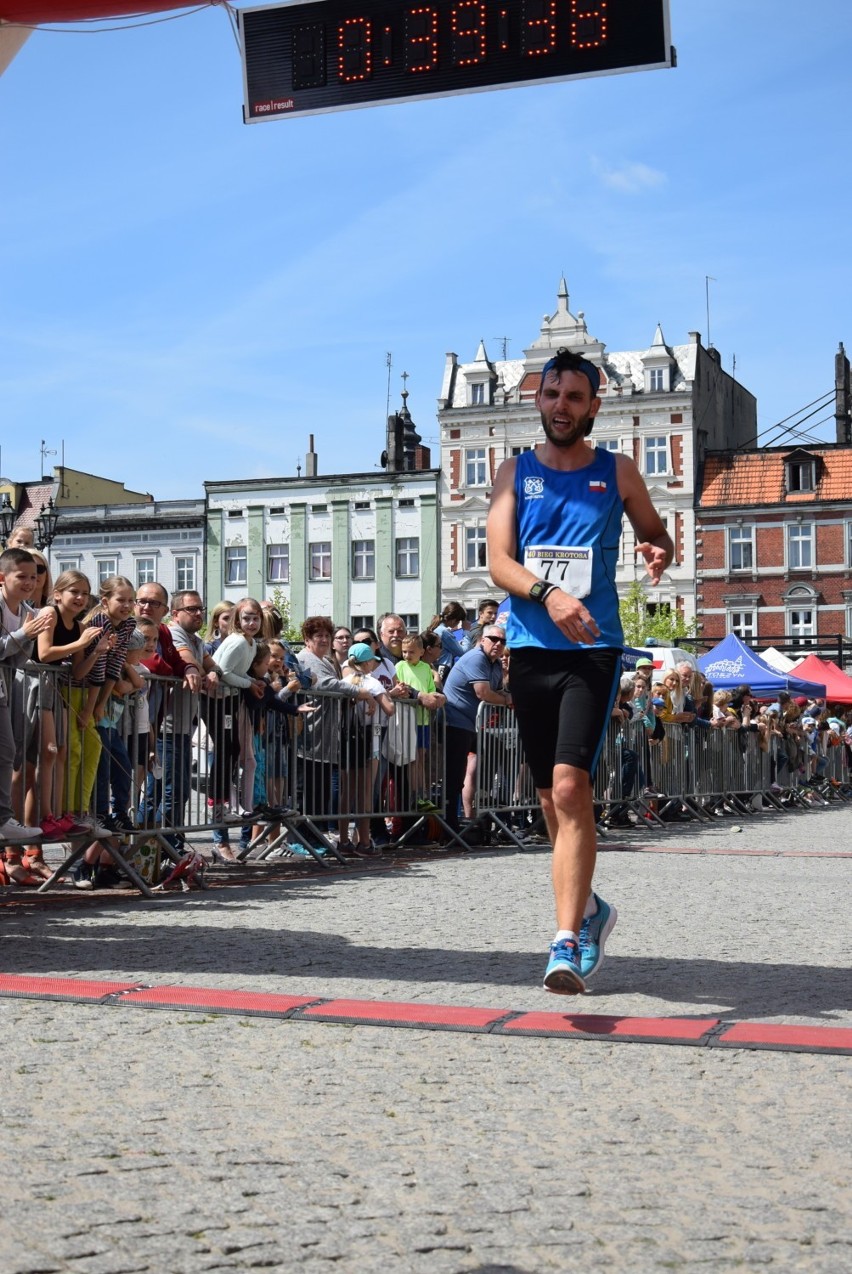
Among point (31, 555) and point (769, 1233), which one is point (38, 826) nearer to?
point (31, 555)

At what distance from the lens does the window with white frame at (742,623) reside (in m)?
71.0

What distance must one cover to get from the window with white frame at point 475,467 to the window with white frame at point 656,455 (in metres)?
7.28

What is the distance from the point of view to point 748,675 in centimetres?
3319

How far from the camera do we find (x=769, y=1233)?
2914 millimetres

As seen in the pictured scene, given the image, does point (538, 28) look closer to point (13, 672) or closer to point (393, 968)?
point (13, 672)

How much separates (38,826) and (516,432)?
218ft

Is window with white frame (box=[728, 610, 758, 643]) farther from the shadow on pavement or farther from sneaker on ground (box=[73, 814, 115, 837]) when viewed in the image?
the shadow on pavement

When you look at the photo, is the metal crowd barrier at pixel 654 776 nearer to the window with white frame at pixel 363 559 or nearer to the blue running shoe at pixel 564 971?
the blue running shoe at pixel 564 971

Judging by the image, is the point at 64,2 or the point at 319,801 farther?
the point at 319,801

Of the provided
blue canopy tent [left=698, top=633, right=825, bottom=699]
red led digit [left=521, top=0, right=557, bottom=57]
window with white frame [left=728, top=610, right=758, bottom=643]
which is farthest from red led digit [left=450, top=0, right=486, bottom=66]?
window with white frame [left=728, top=610, right=758, bottom=643]

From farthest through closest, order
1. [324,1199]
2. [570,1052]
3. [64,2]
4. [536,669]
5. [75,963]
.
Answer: [64,2]
[75,963]
[536,669]
[570,1052]
[324,1199]

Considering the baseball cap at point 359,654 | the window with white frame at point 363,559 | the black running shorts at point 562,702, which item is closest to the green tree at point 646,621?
the window with white frame at point 363,559

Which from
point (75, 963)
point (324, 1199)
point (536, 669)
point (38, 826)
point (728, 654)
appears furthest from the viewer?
point (728, 654)

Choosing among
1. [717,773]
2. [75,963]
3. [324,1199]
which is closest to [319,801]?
[75,963]
